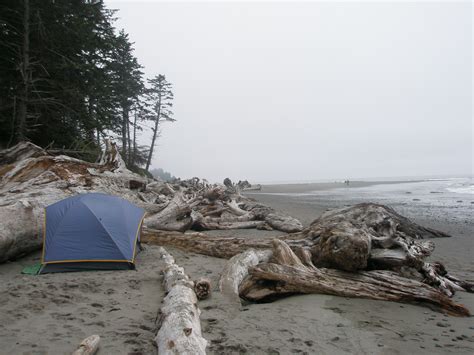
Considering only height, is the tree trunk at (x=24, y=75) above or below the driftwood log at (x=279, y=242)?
above

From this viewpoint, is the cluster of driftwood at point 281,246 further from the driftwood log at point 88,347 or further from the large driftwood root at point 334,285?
the driftwood log at point 88,347

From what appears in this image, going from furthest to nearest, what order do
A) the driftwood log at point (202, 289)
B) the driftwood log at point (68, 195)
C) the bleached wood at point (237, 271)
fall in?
the driftwood log at point (68, 195), the bleached wood at point (237, 271), the driftwood log at point (202, 289)

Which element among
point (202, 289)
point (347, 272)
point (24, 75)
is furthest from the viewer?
point (24, 75)

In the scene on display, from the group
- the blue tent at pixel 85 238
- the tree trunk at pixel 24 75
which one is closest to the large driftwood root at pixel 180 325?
the blue tent at pixel 85 238

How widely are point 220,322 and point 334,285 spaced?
5.96 feet

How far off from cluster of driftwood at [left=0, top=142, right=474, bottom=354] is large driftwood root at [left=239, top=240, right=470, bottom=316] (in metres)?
0.01

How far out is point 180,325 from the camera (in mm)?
2357

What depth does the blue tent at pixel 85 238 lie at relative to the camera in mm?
4295

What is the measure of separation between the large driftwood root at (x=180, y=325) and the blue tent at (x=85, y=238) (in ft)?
5.60

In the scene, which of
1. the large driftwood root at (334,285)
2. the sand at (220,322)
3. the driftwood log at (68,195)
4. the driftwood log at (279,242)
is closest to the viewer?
the sand at (220,322)

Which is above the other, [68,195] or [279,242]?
[68,195]

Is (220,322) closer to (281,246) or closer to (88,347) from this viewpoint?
(88,347)

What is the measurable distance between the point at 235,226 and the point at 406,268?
19.1 feet

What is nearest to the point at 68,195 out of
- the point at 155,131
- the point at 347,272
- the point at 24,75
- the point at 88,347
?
the point at 88,347
